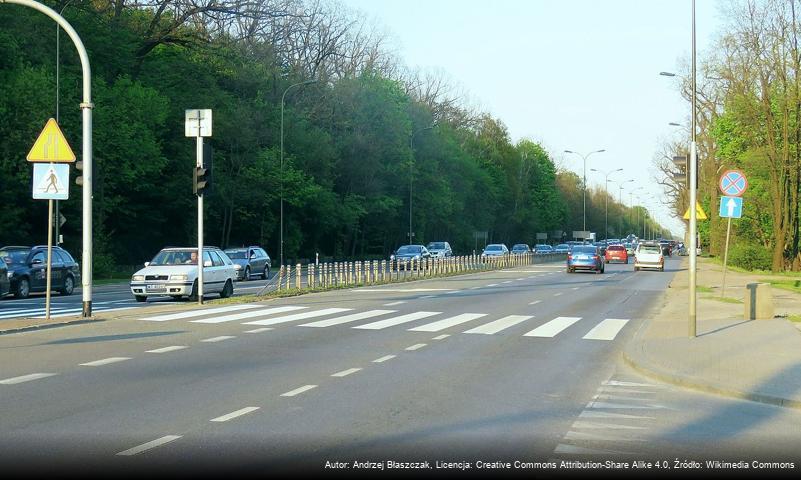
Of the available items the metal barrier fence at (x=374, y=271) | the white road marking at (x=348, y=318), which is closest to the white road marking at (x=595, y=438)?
the white road marking at (x=348, y=318)

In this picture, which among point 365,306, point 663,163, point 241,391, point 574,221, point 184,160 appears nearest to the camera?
point 241,391

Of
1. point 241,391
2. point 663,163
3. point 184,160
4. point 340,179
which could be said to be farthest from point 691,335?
point 663,163

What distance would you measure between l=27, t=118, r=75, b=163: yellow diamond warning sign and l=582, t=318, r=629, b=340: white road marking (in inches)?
424

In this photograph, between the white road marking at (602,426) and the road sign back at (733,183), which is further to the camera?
the road sign back at (733,183)

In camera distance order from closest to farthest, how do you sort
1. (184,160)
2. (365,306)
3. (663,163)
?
(365,306) < (184,160) < (663,163)

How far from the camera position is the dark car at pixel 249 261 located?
48222mm

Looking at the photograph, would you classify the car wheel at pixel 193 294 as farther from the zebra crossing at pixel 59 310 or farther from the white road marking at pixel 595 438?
the white road marking at pixel 595 438

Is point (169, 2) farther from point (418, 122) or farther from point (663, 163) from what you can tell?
point (663, 163)

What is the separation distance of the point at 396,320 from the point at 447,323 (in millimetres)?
1205

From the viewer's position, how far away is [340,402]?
33.4ft

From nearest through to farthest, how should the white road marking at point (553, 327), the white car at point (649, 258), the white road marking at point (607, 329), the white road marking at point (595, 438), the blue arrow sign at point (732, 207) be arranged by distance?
the white road marking at point (595, 438) → the white road marking at point (607, 329) → the white road marking at point (553, 327) → the blue arrow sign at point (732, 207) → the white car at point (649, 258)

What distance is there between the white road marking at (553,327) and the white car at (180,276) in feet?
34.2

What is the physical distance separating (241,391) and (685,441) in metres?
4.86

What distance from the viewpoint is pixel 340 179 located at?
8319 centimetres
